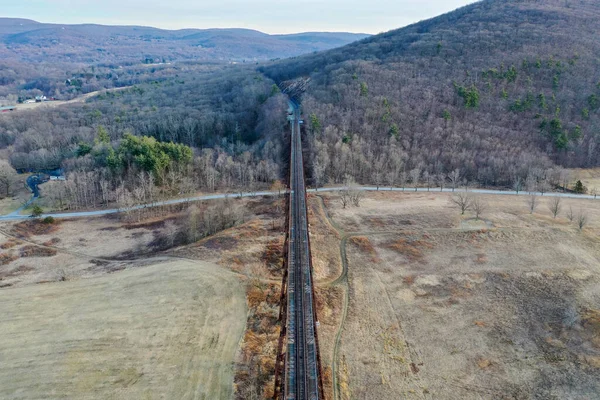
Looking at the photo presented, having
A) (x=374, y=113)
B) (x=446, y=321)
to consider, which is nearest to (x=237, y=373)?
(x=446, y=321)

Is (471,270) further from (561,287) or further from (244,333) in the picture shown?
(244,333)

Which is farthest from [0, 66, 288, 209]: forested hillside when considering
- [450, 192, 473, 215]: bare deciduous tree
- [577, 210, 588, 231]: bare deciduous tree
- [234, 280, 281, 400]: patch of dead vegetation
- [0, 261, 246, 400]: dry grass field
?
[577, 210, 588, 231]: bare deciduous tree

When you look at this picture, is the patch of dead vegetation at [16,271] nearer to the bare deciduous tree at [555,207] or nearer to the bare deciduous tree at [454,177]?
the bare deciduous tree at [454,177]

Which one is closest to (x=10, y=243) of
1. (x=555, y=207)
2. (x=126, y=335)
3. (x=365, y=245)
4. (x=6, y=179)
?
(x=6, y=179)

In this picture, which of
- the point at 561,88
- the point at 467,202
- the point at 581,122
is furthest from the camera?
the point at 561,88

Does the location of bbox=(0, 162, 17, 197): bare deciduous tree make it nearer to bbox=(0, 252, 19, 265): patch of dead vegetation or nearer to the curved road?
the curved road

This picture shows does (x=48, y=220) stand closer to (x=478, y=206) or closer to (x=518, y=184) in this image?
(x=478, y=206)
